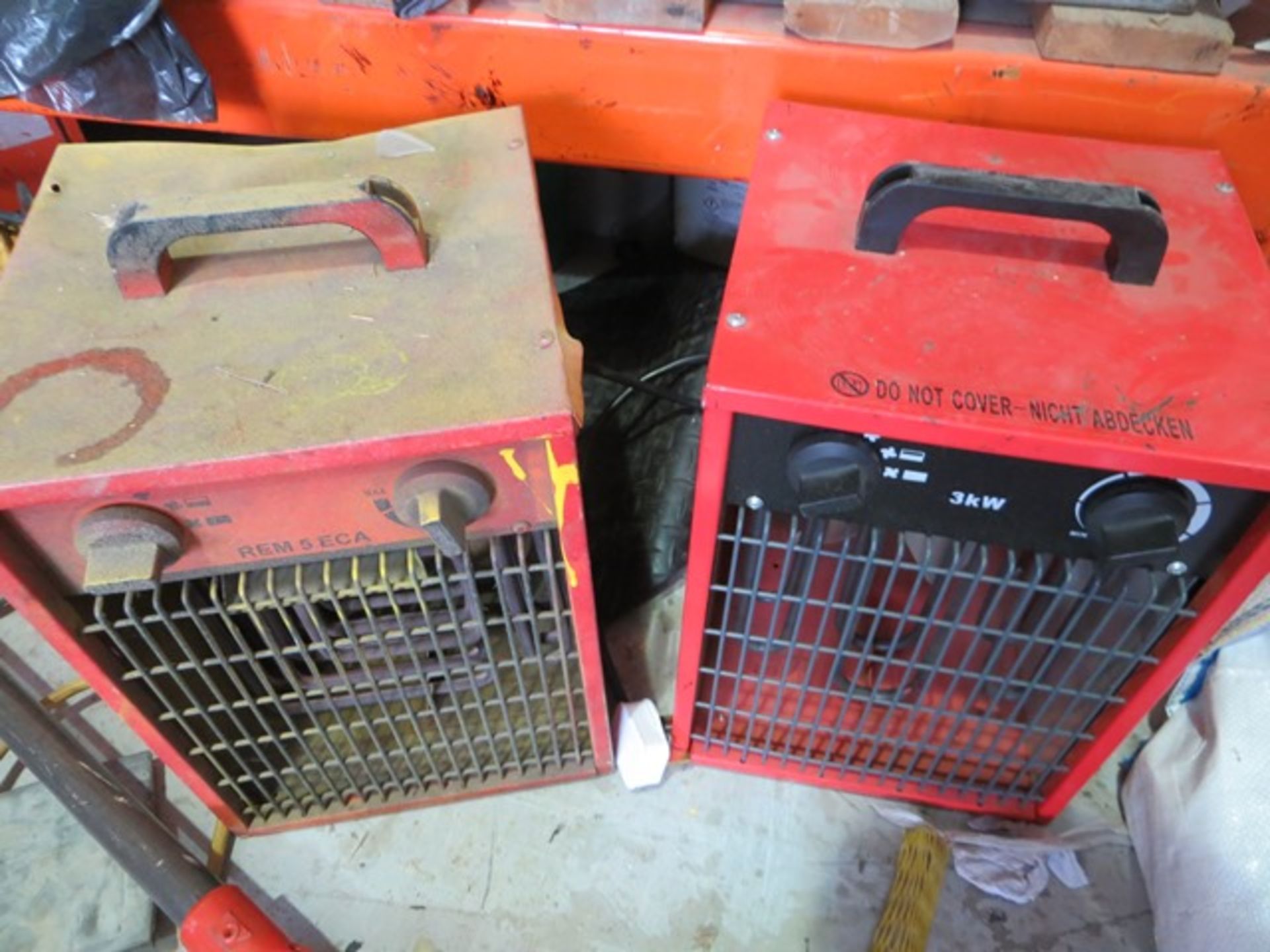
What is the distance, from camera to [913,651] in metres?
0.84

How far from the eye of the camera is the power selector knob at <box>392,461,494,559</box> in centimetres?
61

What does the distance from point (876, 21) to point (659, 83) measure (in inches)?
7.4

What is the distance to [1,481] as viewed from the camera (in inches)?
22.2

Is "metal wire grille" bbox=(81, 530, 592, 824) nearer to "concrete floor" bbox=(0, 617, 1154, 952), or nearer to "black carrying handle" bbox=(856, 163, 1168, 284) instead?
"concrete floor" bbox=(0, 617, 1154, 952)

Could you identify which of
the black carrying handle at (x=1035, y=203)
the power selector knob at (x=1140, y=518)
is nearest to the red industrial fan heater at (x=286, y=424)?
the black carrying handle at (x=1035, y=203)

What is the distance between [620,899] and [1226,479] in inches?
26.6

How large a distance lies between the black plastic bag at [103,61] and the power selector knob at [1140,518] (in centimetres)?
82

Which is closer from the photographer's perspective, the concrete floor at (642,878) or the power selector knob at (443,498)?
the power selector knob at (443,498)

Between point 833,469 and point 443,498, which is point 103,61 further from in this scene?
point 833,469

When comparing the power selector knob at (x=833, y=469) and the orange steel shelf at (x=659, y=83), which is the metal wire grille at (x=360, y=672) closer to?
the power selector knob at (x=833, y=469)

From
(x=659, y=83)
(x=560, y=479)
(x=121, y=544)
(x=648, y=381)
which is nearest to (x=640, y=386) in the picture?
(x=648, y=381)

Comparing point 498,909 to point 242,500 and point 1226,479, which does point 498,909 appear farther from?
point 1226,479

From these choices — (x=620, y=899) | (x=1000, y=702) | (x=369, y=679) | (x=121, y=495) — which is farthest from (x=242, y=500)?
(x=1000, y=702)

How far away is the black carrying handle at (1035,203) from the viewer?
1.97 ft
